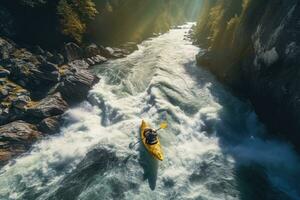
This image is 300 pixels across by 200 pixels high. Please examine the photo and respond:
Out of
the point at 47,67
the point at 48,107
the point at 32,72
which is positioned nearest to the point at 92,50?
the point at 47,67

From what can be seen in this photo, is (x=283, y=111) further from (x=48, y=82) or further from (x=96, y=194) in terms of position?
(x=48, y=82)

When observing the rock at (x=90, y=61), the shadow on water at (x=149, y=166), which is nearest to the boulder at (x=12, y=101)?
the shadow on water at (x=149, y=166)

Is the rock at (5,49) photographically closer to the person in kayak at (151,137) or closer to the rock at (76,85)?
the rock at (76,85)

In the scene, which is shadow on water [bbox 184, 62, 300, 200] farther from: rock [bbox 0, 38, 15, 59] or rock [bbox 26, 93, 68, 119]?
rock [bbox 0, 38, 15, 59]

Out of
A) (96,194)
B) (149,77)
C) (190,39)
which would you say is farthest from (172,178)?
(190,39)

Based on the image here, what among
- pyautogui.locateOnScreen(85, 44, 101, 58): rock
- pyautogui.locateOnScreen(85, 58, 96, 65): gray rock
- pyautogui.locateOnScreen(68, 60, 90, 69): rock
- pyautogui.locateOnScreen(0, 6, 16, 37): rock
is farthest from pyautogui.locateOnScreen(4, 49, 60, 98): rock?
pyautogui.locateOnScreen(85, 44, 101, 58): rock
